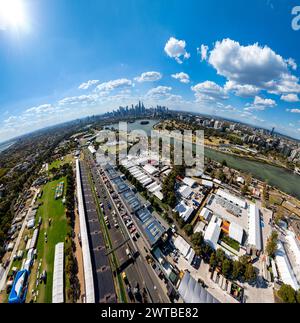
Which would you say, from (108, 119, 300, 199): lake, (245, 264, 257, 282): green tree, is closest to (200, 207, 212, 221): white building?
(245, 264, 257, 282): green tree

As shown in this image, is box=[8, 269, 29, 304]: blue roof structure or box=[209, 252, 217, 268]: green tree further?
box=[209, 252, 217, 268]: green tree

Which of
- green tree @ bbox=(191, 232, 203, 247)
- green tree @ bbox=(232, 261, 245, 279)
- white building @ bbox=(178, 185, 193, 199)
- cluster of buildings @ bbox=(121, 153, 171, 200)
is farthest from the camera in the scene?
cluster of buildings @ bbox=(121, 153, 171, 200)

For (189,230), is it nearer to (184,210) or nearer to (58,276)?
(184,210)

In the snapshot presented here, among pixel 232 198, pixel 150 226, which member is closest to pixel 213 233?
pixel 150 226

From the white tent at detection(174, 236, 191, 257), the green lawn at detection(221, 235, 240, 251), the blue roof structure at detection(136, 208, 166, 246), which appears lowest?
the green lawn at detection(221, 235, 240, 251)

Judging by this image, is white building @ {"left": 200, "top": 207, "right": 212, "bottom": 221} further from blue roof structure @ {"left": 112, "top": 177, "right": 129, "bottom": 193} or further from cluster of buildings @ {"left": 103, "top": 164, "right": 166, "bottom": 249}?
blue roof structure @ {"left": 112, "top": 177, "right": 129, "bottom": 193}

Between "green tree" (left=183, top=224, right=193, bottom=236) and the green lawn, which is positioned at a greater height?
"green tree" (left=183, top=224, right=193, bottom=236)

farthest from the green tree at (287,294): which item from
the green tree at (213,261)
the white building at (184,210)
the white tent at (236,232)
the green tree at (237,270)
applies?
the white building at (184,210)

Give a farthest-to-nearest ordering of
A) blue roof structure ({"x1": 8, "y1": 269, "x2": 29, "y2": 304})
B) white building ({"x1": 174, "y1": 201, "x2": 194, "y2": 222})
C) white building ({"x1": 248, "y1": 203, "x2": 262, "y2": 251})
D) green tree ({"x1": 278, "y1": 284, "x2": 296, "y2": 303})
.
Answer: white building ({"x1": 174, "y1": 201, "x2": 194, "y2": 222}) < white building ({"x1": 248, "y1": 203, "x2": 262, "y2": 251}) < blue roof structure ({"x1": 8, "y1": 269, "x2": 29, "y2": 304}) < green tree ({"x1": 278, "y1": 284, "x2": 296, "y2": 303})
